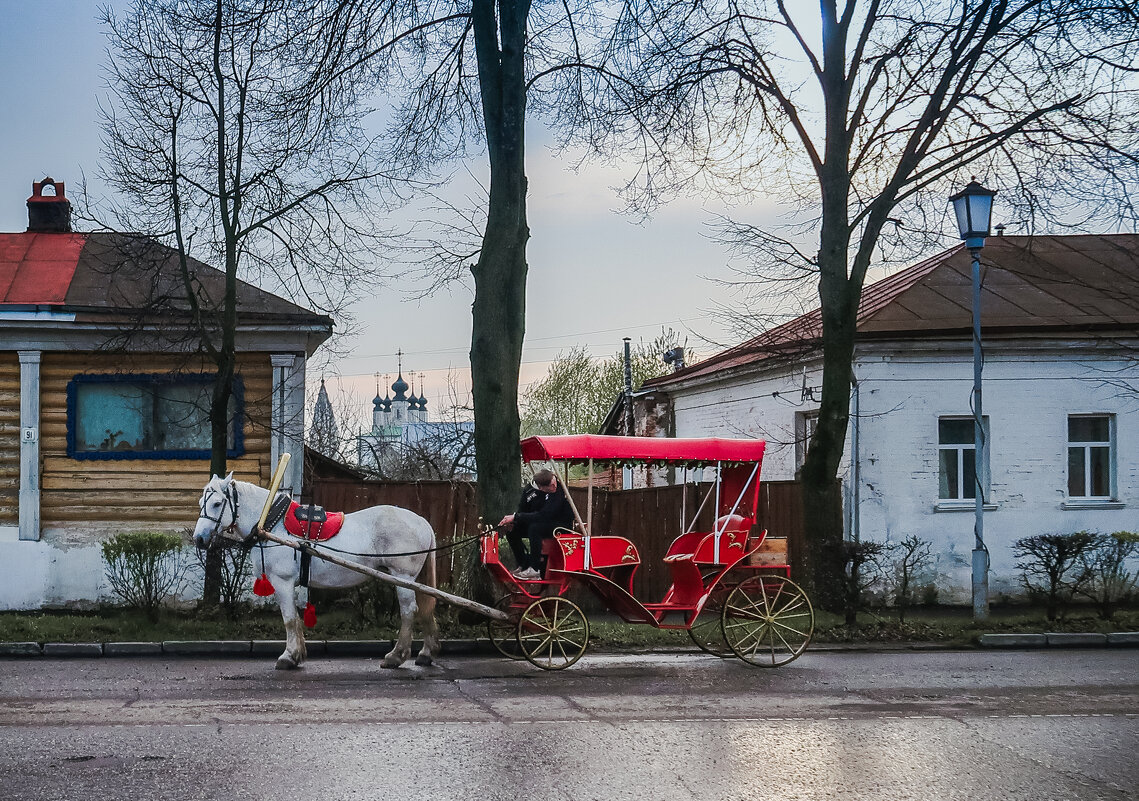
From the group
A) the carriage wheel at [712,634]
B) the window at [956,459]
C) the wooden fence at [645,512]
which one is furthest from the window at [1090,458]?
the carriage wheel at [712,634]

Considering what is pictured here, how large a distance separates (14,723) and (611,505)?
11.7 metres

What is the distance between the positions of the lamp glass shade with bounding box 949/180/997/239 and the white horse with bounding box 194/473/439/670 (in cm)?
830

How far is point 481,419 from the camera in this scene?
14.1 metres

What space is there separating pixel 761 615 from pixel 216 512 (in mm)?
5777

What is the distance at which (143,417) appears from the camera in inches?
693

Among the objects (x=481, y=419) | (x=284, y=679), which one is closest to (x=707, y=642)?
(x=481, y=419)

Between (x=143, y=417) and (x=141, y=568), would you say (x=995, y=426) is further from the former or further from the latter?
(x=143, y=417)

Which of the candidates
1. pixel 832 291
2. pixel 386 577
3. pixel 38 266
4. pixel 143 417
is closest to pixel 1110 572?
pixel 832 291

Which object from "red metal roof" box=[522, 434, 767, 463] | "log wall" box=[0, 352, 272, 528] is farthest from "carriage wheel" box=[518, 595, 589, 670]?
"log wall" box=[0, 352, 272, 528]

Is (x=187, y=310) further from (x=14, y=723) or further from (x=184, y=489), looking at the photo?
(x=14, y=723)

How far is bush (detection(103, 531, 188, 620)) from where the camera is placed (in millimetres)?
14359

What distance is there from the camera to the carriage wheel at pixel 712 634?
12516mm

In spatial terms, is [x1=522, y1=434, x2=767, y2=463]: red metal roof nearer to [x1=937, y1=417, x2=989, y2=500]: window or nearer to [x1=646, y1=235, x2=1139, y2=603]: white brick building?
[x1=646, y1=235, x2=1139, y2=603]: white brick building

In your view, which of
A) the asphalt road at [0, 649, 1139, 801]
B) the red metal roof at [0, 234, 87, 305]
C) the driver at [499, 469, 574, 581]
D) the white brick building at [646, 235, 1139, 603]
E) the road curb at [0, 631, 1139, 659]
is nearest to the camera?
the asphalt road at [0, 649, 1139, 801]
